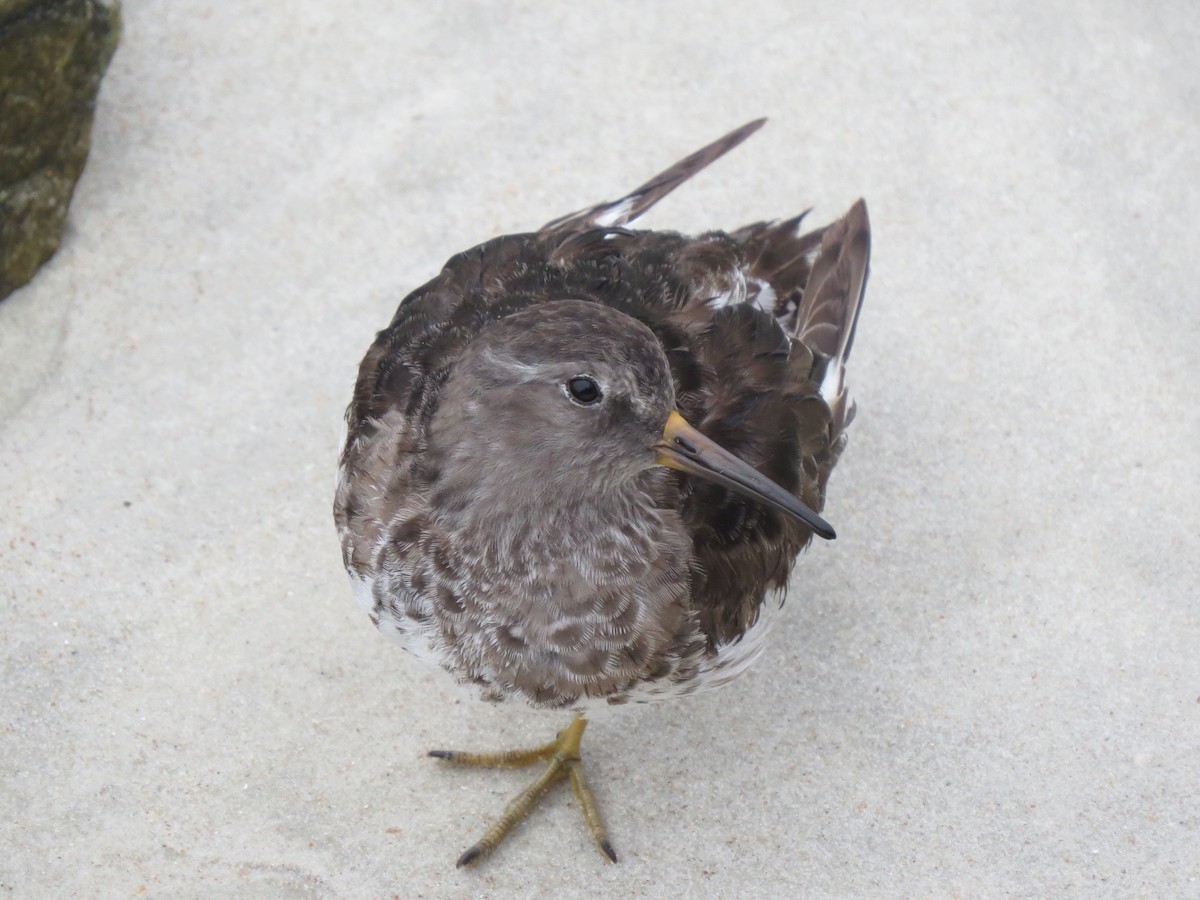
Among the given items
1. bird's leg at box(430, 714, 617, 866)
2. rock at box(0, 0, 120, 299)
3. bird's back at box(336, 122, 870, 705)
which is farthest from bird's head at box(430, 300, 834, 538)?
rock at box(0, 0, 120, 299)

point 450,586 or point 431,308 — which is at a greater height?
point 431,308

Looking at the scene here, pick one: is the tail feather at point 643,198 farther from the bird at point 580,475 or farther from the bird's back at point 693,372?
the bird at point 580,475

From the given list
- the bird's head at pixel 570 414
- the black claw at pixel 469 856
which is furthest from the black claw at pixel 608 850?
the bird's head at pixel 570 414

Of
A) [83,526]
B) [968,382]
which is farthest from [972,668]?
[83,526]

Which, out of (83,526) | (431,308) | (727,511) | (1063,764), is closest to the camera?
(727,511)

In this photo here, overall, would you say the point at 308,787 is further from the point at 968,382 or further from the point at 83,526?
the point at 968,382
